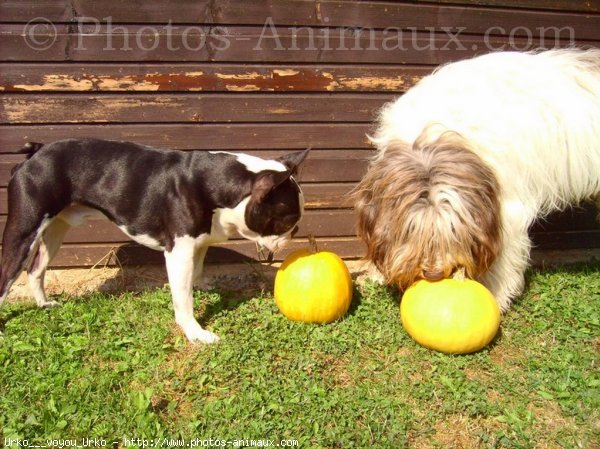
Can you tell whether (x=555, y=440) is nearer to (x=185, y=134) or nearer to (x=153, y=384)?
(x=153, y=384)

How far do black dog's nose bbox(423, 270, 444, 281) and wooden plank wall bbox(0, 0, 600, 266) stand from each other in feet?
5.73

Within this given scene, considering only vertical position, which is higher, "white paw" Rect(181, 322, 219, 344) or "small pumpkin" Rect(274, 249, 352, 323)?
"small pumpkin" Rect(274, 249, 352, 323)

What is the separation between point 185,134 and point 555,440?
3597 mm

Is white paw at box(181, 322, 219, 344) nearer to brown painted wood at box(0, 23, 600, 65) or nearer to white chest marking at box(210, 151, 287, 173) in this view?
white chest marking at box(210, 151, 287, 173)

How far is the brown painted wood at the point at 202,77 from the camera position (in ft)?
14.1

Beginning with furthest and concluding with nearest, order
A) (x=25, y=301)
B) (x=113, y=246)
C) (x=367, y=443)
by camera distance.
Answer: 1. (x=113, y=246)
2. (x=25, y=301)
3. (x=367, y=443)

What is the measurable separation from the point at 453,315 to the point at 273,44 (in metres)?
2.69

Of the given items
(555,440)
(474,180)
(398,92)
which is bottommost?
(555,440)

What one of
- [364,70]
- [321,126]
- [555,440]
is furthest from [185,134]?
[555,440]

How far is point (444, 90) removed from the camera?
3830 mm

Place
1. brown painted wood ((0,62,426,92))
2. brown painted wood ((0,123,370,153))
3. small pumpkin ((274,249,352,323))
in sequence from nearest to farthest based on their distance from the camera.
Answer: small pumpkin ((274,249,352,323))
brown painted wood ((0,62,426,92))
brown painted wood ((0,123,370,153))

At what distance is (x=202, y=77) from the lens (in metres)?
4.44

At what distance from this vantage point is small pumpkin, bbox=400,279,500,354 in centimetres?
331

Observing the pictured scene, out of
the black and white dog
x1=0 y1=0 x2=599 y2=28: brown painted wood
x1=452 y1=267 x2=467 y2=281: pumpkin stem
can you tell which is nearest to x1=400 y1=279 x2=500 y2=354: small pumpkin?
x1=452 y1=267 x2=467 y2=281: pumpkin stem
